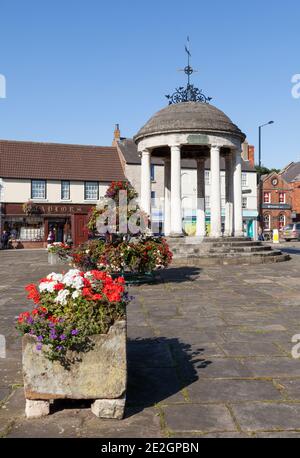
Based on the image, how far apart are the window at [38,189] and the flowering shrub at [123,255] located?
2851 centimetres

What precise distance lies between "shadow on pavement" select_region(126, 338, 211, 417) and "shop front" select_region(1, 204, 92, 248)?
3251 cm

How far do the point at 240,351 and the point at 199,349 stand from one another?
565 mm

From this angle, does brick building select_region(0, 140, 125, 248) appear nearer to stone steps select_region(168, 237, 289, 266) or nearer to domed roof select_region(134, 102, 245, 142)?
domed roof select_region(134, 102, 245, 142)

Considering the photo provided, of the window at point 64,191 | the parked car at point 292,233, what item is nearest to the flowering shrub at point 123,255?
the window at point 64,191

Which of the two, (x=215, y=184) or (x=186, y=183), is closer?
(x=215, y=184)

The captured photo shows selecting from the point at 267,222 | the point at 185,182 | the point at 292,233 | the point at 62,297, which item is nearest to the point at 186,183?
the point at 185,182

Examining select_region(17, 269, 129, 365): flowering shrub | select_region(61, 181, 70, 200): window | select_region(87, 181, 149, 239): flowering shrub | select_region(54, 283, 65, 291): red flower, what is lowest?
select_region(17, 269, 129, 365): flowering shrub

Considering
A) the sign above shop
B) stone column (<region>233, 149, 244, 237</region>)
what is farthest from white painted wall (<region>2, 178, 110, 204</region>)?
the sign above shop

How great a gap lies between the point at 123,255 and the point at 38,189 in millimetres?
29967

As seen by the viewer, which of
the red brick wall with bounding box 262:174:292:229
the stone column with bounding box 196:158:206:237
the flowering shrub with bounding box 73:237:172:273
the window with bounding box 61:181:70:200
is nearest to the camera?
the flowering shrub with bounding box 73:237:172:273

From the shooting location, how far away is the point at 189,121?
18734mm

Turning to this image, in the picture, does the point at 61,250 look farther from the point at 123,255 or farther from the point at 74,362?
the point at 74,362

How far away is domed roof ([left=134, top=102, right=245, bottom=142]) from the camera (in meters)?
18.7
